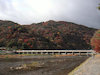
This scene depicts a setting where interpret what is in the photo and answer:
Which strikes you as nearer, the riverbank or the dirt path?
the dirt path

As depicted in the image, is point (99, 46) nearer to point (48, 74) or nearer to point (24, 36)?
point (48, 74)

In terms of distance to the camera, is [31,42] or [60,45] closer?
[31,42]

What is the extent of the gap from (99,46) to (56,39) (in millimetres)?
82822

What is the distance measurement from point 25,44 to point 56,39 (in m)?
40.1

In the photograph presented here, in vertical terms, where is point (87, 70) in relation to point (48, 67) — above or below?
above

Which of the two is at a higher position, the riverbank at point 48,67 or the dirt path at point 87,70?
the dirt path at point 87,70

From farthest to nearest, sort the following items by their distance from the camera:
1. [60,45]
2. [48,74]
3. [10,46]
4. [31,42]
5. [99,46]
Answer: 1. [60,45]
2. [31,42]
3. [10,46]
4. [99,46]
5. [48,74]

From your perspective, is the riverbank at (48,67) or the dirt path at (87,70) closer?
the dirt path at (87,70)

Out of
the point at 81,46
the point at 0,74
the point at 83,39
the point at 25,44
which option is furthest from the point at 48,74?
the point at 83,39

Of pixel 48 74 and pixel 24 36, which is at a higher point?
pixel 24 36

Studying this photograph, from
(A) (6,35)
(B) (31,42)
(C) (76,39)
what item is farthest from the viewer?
(C) (76,39)

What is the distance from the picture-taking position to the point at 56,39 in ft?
448

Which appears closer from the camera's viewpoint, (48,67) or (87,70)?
(87,70)

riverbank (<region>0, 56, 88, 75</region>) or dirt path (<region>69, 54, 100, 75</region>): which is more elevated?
dirt path (<region>69, 54, 100, 75</region>)
